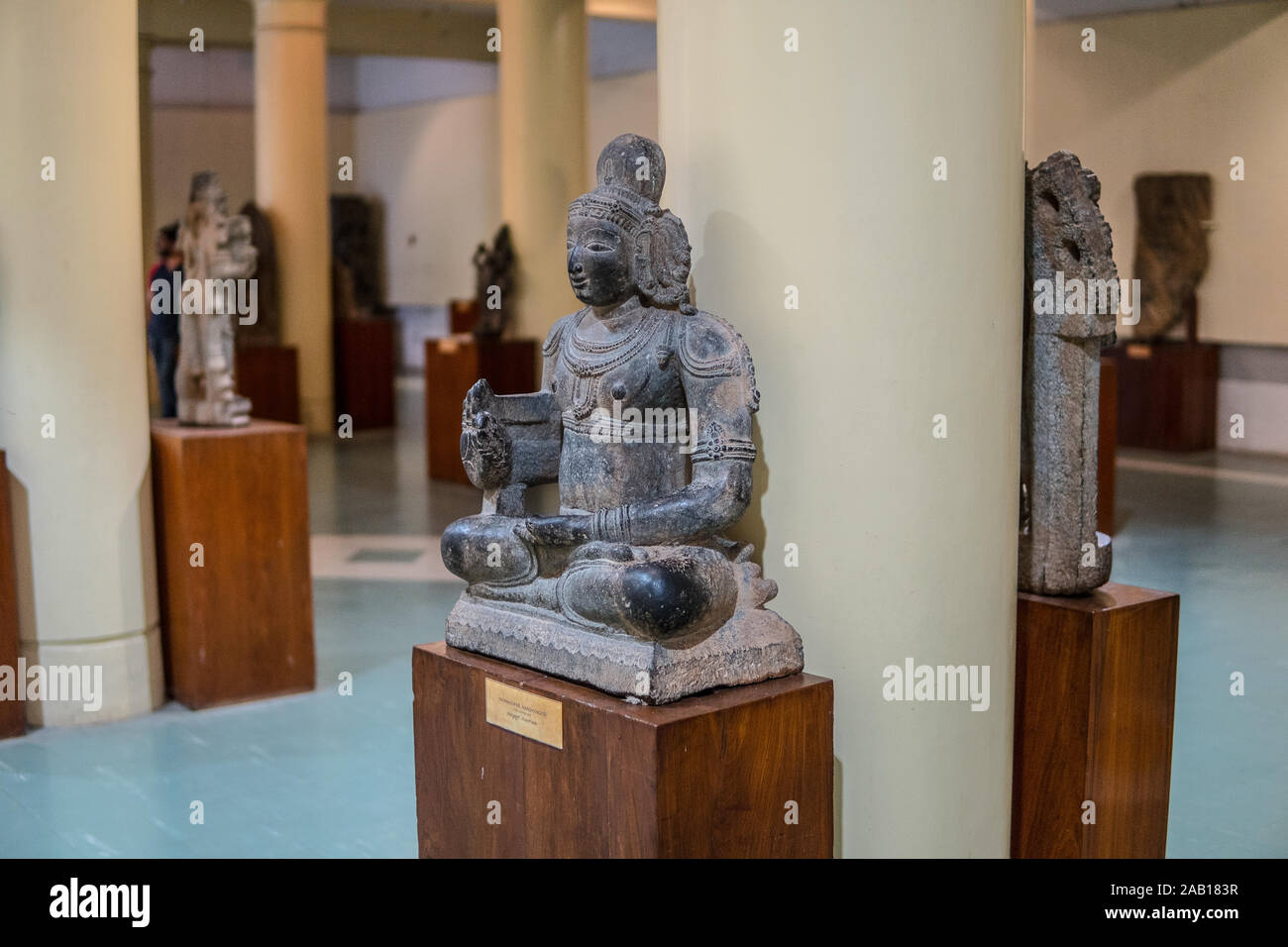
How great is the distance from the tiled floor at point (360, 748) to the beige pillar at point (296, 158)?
666 centimetres

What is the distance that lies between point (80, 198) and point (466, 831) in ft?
11.5

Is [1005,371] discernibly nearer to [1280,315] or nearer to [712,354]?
[712,354]

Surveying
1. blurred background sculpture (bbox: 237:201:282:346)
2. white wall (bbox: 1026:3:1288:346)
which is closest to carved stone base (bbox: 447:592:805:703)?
white wall (bbox: 1026:3:1288:346)

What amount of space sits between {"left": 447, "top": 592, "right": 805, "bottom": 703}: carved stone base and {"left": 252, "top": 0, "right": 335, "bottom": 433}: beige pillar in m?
12.4

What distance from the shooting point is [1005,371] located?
10.1 ft

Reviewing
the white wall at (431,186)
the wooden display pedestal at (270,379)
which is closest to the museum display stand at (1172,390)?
the wooden display pedestal at (270,379)

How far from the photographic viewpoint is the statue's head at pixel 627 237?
2.91 meters

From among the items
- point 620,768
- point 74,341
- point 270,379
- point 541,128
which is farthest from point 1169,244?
point 620,768

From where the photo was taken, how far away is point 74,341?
5.55 metres

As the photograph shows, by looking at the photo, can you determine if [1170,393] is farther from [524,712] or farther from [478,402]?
[524,712]

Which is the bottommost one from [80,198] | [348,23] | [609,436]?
[609,436]

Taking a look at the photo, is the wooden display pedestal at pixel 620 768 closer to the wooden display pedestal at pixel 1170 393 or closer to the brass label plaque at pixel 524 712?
the brass label plaque at pixel 524 712

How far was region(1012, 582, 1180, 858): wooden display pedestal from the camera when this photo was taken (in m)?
3.31

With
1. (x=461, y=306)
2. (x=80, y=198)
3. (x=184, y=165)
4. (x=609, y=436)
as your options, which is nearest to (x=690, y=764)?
(x=609, y=436)
